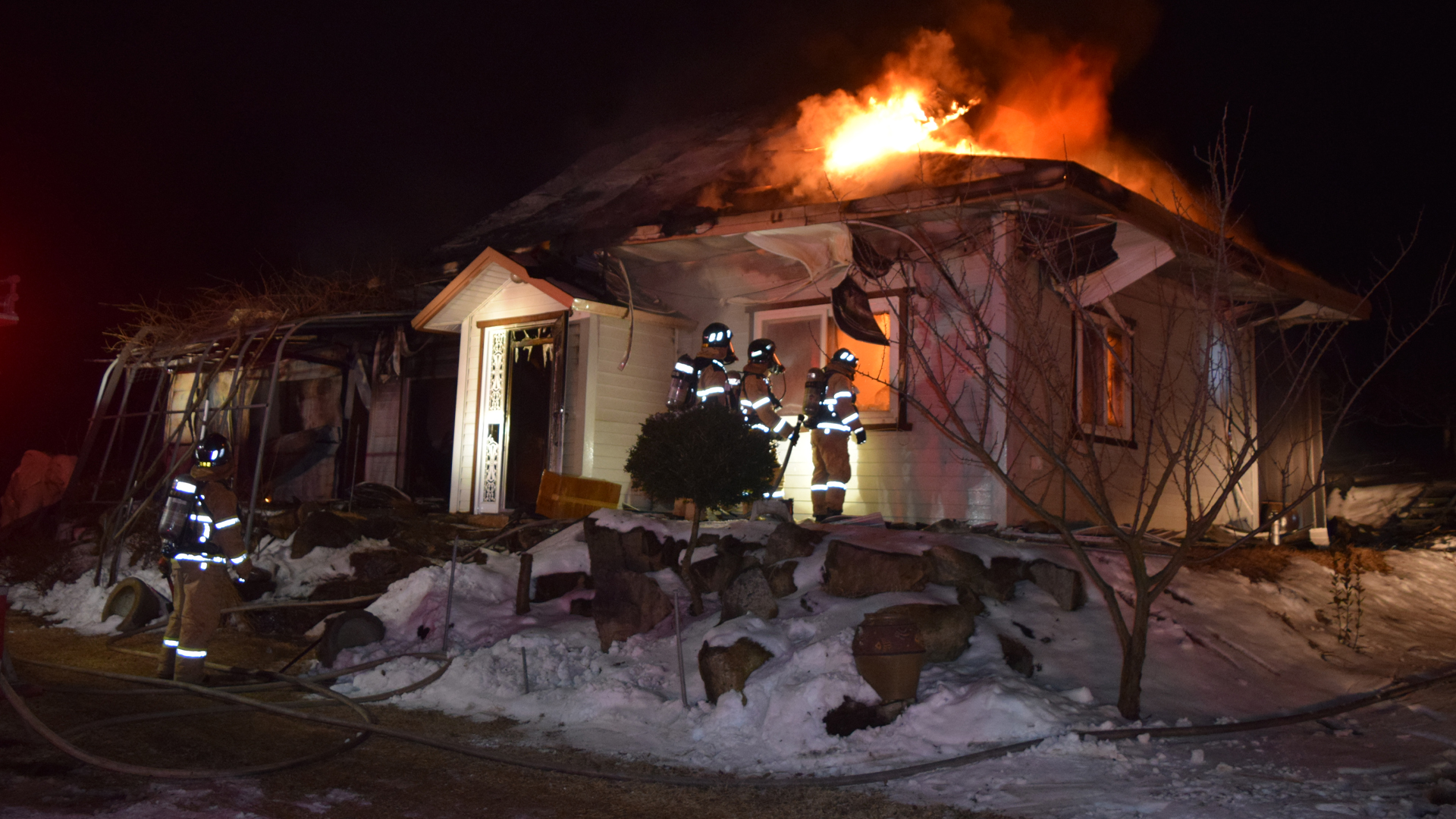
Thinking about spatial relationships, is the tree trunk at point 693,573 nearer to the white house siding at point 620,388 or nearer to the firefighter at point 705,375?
the firefighter at point 705,375

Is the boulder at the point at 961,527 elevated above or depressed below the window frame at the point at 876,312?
below

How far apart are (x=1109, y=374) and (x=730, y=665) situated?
742 cm

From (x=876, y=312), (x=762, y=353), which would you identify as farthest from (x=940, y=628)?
(x=876, y=312)

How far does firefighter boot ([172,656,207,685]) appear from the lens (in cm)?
679

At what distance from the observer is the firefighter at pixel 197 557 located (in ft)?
22.6

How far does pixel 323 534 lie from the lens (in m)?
10.4

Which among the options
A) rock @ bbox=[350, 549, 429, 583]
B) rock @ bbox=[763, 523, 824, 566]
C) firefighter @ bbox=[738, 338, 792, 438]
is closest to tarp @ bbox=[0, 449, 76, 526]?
rock @ bbox=[350, 549, 429, 583]

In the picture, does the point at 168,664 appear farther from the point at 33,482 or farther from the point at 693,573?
the point at 33,482

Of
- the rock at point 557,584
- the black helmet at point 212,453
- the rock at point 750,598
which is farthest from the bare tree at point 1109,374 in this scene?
the black helmet at point 212,453

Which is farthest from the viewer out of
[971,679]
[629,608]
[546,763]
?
[629,608]

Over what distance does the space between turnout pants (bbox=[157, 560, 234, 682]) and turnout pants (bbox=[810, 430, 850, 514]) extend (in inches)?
209

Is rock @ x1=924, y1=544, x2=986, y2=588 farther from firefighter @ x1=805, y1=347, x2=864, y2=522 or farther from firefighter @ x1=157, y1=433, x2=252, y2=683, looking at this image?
firefighter @ x1=157, y1=433, x2=252, y2=683

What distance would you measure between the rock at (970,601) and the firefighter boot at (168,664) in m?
5.60

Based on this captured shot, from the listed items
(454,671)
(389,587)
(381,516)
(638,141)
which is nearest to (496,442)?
(381,516)
